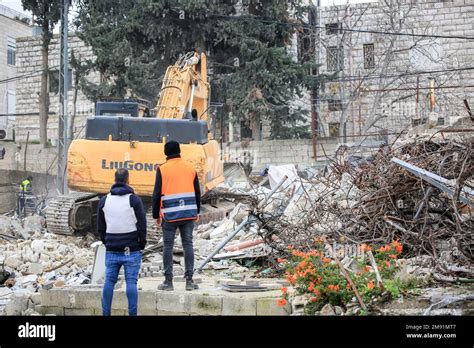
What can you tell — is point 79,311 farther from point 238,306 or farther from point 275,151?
point 275,151

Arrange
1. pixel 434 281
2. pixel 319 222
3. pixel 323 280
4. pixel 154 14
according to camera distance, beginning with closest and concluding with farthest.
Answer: pixel 323 280 → pixel 434 281 → pixel 319 222 → pixel 154 14

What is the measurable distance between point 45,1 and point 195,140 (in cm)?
1822

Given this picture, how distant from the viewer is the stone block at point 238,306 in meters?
7.55

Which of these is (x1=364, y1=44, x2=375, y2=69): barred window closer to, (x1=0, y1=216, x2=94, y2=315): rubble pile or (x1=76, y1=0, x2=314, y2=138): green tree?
(x1=76, y1=0, x2=314, y2=138): green tree

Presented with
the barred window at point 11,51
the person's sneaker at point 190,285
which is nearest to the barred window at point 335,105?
the barred window at point 11,51

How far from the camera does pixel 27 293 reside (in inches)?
363

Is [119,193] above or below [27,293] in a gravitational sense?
above

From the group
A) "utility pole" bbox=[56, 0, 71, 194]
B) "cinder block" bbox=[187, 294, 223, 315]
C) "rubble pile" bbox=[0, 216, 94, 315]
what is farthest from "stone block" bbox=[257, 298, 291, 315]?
"utility pole" bbox=[56, 0, 71, 194]

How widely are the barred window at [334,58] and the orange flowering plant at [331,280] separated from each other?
26654mm

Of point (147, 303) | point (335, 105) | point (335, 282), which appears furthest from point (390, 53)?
point (335, 282)

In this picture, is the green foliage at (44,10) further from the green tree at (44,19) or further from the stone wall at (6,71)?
the stone wall at (6,71)

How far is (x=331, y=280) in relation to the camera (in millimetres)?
6832
